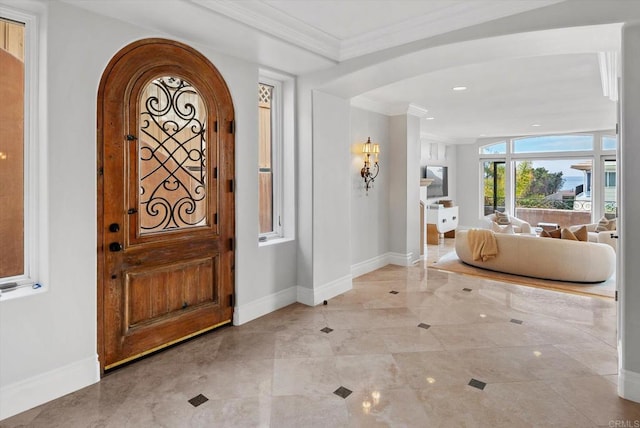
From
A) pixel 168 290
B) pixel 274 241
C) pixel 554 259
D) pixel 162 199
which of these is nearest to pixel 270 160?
pixel 274 241

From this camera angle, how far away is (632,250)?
2293mm

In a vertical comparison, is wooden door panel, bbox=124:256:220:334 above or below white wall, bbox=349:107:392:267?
below

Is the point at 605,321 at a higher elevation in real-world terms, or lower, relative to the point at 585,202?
lower

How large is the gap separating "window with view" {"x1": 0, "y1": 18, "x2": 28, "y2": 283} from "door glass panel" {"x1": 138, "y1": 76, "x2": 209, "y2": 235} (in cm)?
70

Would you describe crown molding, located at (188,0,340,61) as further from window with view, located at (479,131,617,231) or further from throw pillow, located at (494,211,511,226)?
window with view, located at (479,131,617,231)

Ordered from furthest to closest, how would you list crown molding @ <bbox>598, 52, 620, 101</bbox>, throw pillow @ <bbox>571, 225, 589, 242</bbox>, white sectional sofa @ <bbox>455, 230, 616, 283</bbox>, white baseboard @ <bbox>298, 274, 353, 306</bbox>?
throw pillow @ <bbox>571, 225, 589, 242</bbox> < white sectional sofa @ <bbox>455, 230, 616, 283</bbox> < white baseboard @ <bbox>298, 274, 353, 306</bbox> < crown molding @ <bbox>598, 52, 620, 101</bbox>

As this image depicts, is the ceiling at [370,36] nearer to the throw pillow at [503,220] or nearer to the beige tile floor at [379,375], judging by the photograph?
the beige tile floor at [379,375]

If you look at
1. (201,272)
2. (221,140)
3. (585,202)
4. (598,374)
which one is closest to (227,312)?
(201,272)

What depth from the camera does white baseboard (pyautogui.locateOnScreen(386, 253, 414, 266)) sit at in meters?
5.92

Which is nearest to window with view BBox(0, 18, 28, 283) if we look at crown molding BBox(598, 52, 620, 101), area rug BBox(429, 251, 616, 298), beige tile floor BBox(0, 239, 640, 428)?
beige tile floor BBox(0, 239, 640, 428)

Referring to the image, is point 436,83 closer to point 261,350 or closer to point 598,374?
point 598,374

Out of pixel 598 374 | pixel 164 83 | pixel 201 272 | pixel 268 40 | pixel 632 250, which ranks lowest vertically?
pixel 598 374

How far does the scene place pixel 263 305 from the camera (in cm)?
376

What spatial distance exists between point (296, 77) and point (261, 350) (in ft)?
9.25
